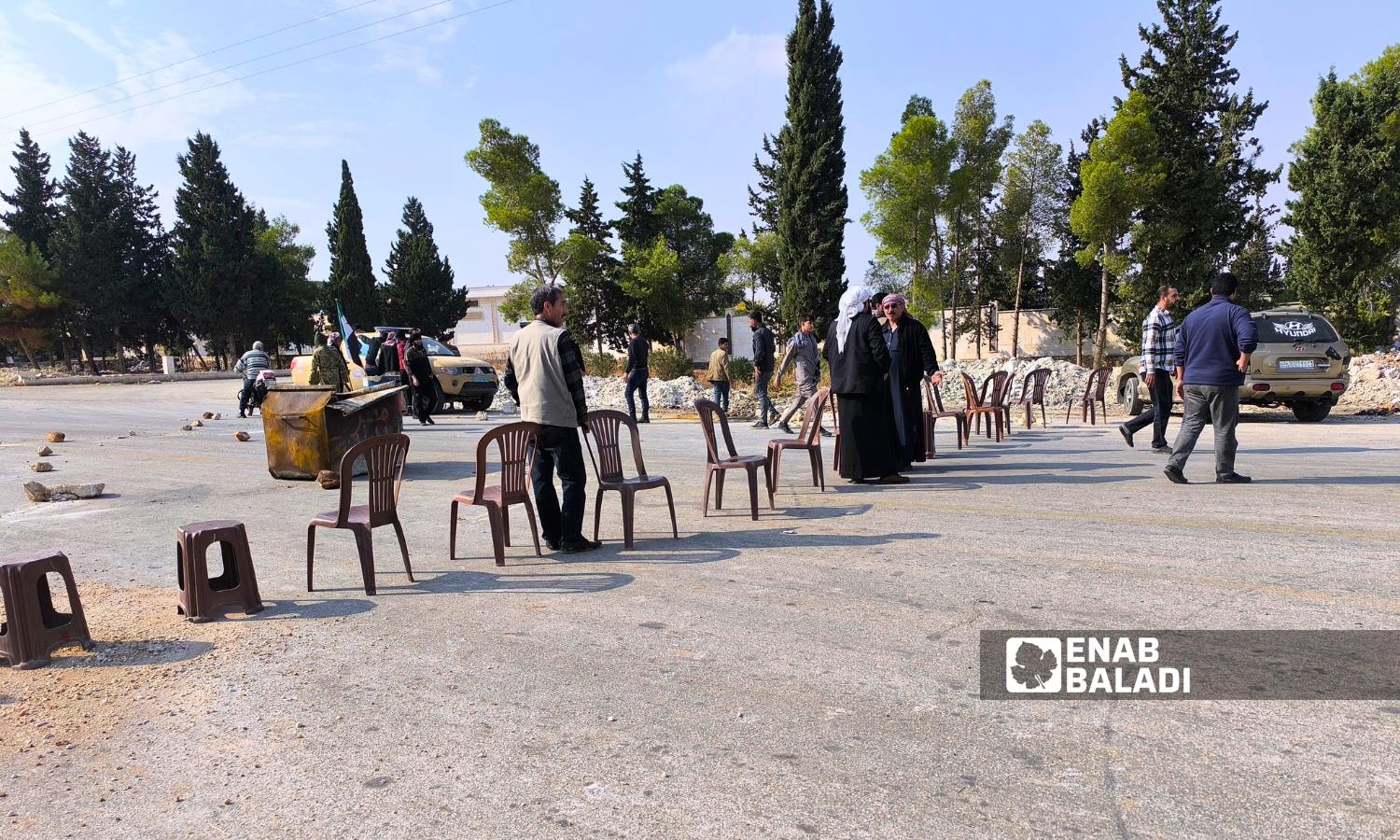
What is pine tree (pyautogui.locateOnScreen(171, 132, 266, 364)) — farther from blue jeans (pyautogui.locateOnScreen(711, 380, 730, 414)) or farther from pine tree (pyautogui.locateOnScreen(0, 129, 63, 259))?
blue jeans (pyautogui.locateOnScreen(711, 380, 730, 414))

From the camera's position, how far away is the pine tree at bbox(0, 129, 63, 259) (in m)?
51.1

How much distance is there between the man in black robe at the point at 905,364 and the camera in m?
8.58

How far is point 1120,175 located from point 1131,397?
1892 centimetres

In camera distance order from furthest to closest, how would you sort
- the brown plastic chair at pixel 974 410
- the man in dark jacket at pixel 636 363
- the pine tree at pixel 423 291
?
the pine tree at pixel 423 291
the man in dark jacket at pixel 636 363
the brown plastic chair at pixel 974 410

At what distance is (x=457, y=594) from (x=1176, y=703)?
3.84 m

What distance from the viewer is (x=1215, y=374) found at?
7582 millimetres

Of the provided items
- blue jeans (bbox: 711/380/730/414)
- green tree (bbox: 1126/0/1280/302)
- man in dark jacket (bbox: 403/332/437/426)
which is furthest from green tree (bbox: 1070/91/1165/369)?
man in dark jacket (bbox: 403/332/437/426)

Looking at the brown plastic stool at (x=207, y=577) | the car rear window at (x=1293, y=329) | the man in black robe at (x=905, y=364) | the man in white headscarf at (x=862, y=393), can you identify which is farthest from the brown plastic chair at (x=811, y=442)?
the car rear window at (x=1293, y=329)

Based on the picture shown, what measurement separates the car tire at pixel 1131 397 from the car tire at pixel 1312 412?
2444 millimetres

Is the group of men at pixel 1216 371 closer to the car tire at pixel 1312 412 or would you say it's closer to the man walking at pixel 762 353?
the man walking at pixel 762 353

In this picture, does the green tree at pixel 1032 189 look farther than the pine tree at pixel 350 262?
No

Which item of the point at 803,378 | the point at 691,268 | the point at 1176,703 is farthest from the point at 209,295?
the point at 1176,703

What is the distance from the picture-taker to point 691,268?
4631 cm

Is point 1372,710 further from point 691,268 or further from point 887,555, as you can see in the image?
point 691,268
